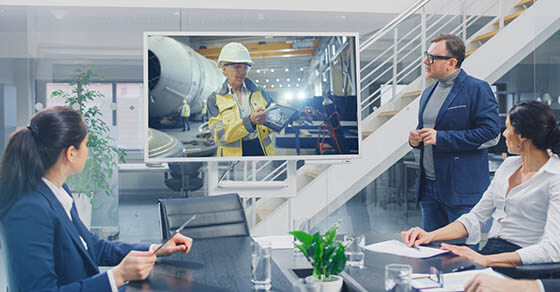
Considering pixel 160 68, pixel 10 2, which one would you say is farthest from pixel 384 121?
pixel 10 2

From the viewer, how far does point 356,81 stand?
380cm

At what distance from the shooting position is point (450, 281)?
164 centimetres

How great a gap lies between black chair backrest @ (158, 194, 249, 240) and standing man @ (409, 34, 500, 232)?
127 centimetres

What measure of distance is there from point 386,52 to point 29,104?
10.1ft

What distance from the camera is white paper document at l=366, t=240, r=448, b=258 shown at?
199 centimetres

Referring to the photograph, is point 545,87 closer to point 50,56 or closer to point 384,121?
point 384,121

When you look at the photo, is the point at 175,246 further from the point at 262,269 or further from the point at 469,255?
the point at 469,255

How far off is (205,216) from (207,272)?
2.69ft

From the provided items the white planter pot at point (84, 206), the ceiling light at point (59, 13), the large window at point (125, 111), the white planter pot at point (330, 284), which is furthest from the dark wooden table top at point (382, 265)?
the ceiling light at point (59, 13)

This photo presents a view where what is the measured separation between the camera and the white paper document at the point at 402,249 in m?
1.99

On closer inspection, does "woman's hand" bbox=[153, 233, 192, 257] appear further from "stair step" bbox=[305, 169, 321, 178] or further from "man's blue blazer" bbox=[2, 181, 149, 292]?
"stair step" bbox=[305, 169, 321, 178]

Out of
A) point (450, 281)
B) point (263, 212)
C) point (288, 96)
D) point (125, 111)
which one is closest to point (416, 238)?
point (450, 281)

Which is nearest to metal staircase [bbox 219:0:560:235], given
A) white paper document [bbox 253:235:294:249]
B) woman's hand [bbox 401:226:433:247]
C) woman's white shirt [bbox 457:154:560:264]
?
white paper document [bbox 253:235:294:249]

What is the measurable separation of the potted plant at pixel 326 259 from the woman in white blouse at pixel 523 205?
69cm
